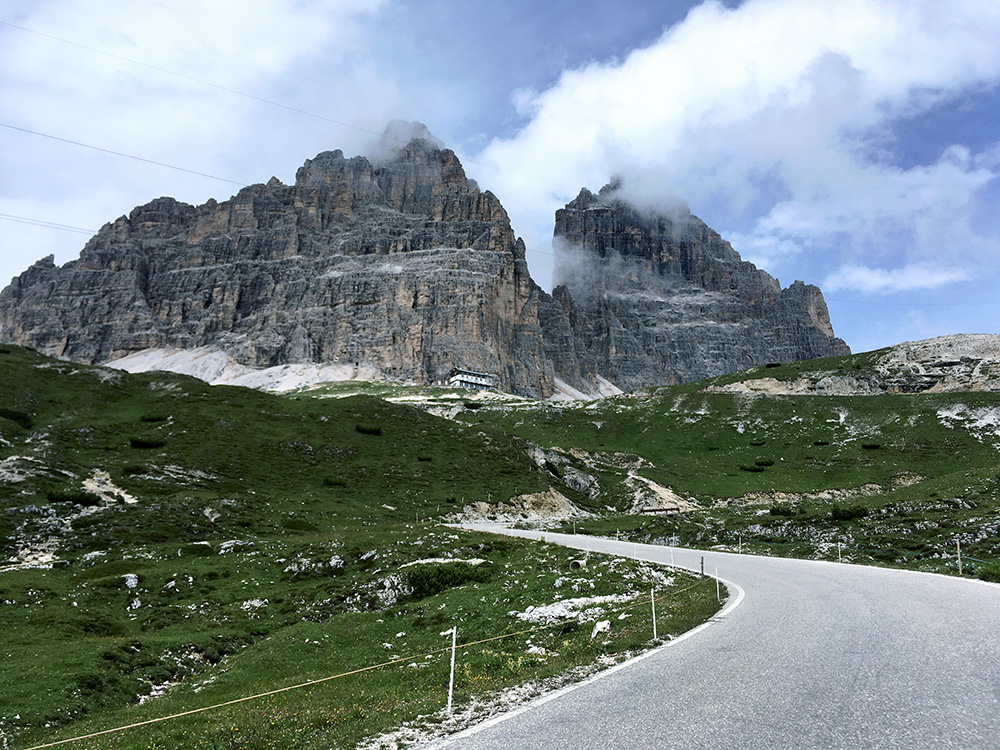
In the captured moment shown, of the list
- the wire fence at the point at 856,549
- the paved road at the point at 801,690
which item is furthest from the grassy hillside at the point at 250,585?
the wire fence at the point at 856,549

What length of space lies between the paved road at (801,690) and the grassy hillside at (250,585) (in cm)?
215

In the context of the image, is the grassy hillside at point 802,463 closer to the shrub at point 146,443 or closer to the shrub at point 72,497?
the shrub at point 72,497

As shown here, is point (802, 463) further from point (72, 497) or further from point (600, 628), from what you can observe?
point (72, 497)

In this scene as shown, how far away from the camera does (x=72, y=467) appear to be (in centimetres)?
5022

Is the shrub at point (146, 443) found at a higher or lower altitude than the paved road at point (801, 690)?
higher

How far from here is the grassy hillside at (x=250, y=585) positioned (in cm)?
1396

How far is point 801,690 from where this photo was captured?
935 centimetres

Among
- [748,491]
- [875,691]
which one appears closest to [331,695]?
[875,691]

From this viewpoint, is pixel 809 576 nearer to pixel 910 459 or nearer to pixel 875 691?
pixel 875 691

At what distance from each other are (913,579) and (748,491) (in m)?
59.5

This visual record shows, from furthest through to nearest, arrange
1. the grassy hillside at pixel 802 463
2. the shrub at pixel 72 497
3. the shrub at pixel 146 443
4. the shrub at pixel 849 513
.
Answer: the shrub at pixel 146 443
the shrub at pixel 72 497
the shrub at pixel 849 513
the grassy hillside at pixel 802 463

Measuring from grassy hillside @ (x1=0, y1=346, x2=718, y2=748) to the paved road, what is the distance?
7.06 feet

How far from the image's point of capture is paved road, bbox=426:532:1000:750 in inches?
303

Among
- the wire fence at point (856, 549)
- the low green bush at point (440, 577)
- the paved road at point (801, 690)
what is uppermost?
the paved road at point (801, 690)
